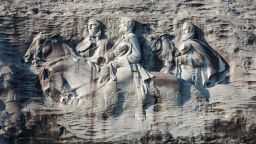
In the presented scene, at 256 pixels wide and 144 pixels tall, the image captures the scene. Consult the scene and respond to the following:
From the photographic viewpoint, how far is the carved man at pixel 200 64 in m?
14.4

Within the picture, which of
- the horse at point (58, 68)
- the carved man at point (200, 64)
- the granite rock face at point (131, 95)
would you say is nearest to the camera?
the granite rock face at point (131, 95)

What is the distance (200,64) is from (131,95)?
1.01 m

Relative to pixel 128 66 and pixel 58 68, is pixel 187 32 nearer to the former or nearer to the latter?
pixel 128 66

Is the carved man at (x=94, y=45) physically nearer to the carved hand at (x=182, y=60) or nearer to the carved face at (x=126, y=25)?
the carved face at (x=126, y=25)

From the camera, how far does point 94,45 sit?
14.6 metres

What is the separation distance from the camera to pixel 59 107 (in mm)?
14164

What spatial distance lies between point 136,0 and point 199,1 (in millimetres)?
841

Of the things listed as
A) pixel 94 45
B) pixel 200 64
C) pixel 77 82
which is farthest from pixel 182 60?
pixel 77 82

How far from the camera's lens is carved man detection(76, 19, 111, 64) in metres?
14.5

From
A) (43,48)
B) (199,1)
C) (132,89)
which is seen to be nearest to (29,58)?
(43,48)

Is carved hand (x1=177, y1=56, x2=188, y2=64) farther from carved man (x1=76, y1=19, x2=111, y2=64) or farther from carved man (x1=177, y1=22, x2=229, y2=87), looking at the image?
carved man (x1=76, y1=19, x2=111, y2=64)

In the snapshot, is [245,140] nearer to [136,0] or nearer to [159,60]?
[159,60]

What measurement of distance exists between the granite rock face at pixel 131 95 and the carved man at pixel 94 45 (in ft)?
0.36

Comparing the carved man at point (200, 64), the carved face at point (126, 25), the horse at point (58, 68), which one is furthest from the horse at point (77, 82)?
the carved face at point (126, 25)
